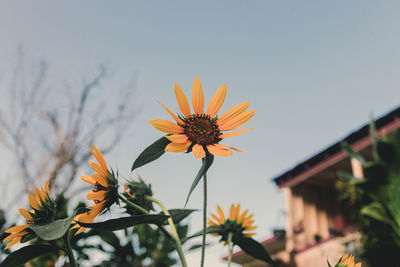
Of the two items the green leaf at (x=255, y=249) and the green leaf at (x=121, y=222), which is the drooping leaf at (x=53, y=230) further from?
the green leaf at (x=255, y=249)

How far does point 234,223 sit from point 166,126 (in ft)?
0.77

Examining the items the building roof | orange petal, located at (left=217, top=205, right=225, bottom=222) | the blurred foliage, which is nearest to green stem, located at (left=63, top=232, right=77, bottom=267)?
orange petal, located at (left=217, top=205, right=225, bottom=222)

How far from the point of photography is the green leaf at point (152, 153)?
0.99 ft

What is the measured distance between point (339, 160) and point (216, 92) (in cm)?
487

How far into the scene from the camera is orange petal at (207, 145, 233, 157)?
0.99 feet

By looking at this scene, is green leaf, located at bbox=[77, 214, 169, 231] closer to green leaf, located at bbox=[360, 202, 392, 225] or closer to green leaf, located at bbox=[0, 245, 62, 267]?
green leaf, located at bbox=[0, 245, 62, 267]

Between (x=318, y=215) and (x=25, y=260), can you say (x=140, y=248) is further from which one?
(x=318, y=215)

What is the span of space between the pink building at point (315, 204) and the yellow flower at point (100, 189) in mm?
4219

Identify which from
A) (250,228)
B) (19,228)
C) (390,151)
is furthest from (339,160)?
(19,228)

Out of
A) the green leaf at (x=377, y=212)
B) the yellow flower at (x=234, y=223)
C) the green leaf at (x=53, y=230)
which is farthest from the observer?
the green leaf at (x=377, y=212)

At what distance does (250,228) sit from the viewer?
0.57 m

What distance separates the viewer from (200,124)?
0.35m

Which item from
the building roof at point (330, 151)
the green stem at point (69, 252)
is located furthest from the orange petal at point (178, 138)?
the building roof at point (330, 151)

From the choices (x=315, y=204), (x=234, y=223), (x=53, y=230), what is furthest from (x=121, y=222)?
(x=315, y=204)
